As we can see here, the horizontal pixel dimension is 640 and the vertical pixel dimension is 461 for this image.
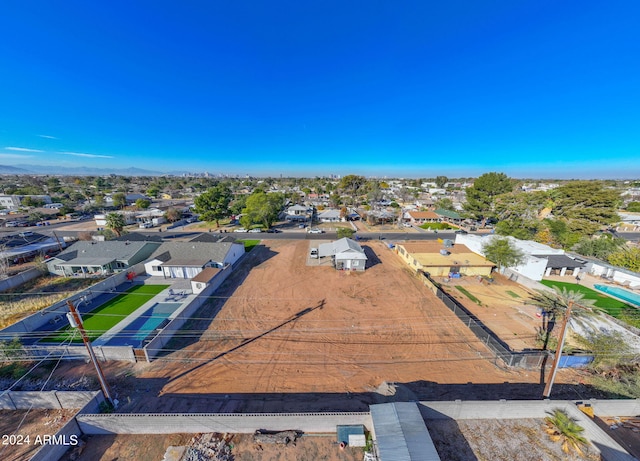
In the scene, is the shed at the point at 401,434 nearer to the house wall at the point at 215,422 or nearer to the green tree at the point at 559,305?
the house wall at the point at 215,422

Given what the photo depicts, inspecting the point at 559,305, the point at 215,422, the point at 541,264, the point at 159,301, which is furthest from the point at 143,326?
the point at 541,264

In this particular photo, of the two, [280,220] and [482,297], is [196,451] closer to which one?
[482,297]

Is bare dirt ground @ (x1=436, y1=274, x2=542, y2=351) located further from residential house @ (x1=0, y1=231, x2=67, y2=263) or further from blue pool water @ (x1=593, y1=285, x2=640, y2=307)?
residential house @ (x1=0, y1=231, x2=67, y2=263)

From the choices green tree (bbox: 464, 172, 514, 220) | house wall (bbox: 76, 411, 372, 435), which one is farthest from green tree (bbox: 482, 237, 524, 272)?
house wall (bbox: 76, 411, 372, 435)

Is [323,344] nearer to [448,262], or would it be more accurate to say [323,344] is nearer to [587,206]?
[448,262]

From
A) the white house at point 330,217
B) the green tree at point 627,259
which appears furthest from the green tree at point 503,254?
the white house at point 330,217

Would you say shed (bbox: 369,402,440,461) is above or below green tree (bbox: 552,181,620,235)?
below
